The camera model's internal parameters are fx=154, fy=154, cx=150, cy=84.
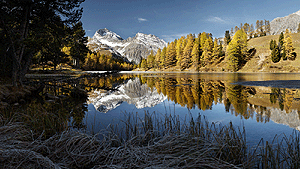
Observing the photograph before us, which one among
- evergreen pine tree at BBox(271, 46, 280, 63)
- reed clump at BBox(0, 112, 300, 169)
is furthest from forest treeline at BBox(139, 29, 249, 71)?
reed clump at BBox(0, 112, 300, 169)

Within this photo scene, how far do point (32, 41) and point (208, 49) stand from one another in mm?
60877

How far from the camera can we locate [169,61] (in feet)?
262

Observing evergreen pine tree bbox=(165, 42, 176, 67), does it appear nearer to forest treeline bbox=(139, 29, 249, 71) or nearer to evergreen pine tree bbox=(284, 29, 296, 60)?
forest treeline bbox=(139, 29, 249, 71)

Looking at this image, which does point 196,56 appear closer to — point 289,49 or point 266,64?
point 266,64

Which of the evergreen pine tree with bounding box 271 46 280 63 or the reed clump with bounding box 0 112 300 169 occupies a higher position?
the evergreen pine tree with bounding box 271 46 280 63

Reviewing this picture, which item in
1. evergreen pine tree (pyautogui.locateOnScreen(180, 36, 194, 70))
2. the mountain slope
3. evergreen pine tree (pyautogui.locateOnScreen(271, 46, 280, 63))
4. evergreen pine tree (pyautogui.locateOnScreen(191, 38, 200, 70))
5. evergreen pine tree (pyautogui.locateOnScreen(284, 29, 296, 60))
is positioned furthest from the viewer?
evergreen pine tree (pyautogui.locateOnScreen(180, 36, 194, 70))

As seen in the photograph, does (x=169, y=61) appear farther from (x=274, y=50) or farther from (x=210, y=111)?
(x=210, y=111)

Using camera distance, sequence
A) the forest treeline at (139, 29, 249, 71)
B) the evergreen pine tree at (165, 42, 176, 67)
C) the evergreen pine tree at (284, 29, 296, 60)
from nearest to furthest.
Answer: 1. the evergreen pine tree at (284, 29, 296, 60)
2. the forest treeline at (139, 29, 249, 71)
3. the evergreen pine tree at (165, 42, 176, 67)

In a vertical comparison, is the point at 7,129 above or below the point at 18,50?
below

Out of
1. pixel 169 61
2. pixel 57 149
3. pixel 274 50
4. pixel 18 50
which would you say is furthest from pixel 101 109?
pixel 169 61

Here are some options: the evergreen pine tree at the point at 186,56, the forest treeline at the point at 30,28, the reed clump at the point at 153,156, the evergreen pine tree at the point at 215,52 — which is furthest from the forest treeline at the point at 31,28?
the evergreen pine tree at the point at 186,56

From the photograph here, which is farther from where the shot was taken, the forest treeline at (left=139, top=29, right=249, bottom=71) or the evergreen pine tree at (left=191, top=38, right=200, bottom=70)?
the evergreen pine tree at (left=191, top=38, right=200, bottom=70)

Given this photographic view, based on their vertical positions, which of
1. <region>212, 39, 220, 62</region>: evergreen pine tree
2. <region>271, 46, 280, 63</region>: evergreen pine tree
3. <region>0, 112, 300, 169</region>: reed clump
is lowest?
<region>0, 112, 300, 169</region>: reed clump

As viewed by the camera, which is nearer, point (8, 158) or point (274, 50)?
point (8, 158)
